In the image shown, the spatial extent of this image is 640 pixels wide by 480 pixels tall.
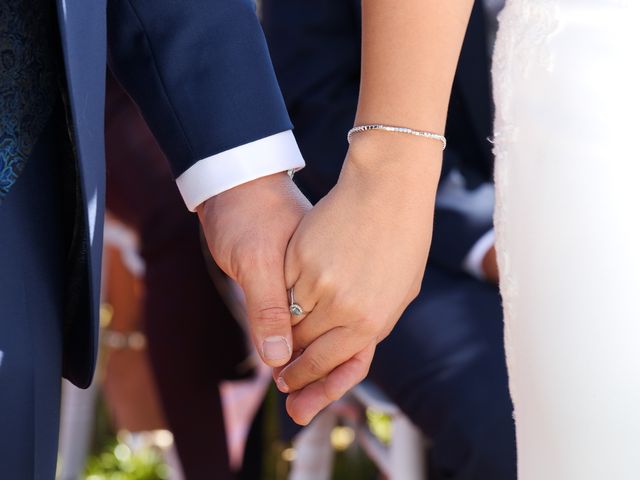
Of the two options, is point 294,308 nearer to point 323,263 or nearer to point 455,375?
point 323,263

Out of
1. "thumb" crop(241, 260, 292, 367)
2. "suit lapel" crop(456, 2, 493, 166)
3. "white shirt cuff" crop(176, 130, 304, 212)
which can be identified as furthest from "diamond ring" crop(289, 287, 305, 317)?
"suit lapel" crop(456, 2, 493, 166)

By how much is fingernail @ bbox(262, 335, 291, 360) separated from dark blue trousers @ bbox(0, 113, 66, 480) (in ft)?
0.73

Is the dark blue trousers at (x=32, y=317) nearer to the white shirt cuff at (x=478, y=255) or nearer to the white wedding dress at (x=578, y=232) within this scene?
the white wedding dress at (x=578, y=232)

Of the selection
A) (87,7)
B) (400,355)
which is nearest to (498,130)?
(87,7)

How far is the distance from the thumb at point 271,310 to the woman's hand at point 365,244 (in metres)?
0.01

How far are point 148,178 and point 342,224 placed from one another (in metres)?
1.46

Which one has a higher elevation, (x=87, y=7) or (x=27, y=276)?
(x=87, y=7)

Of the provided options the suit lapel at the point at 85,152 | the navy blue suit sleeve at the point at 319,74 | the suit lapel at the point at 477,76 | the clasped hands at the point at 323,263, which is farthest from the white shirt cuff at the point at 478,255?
the suit lapel at the point at 85,152

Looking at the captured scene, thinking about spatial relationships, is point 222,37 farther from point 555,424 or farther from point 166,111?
point 555,424

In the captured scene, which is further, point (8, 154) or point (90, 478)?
point (90, 478)

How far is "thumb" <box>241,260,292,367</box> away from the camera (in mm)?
1046

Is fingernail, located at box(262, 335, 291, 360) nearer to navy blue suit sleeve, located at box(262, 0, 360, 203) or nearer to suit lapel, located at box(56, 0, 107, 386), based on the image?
suit lapel, located at box(56, 0, 107, 386)

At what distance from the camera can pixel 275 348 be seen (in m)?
1.06

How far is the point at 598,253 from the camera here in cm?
91
